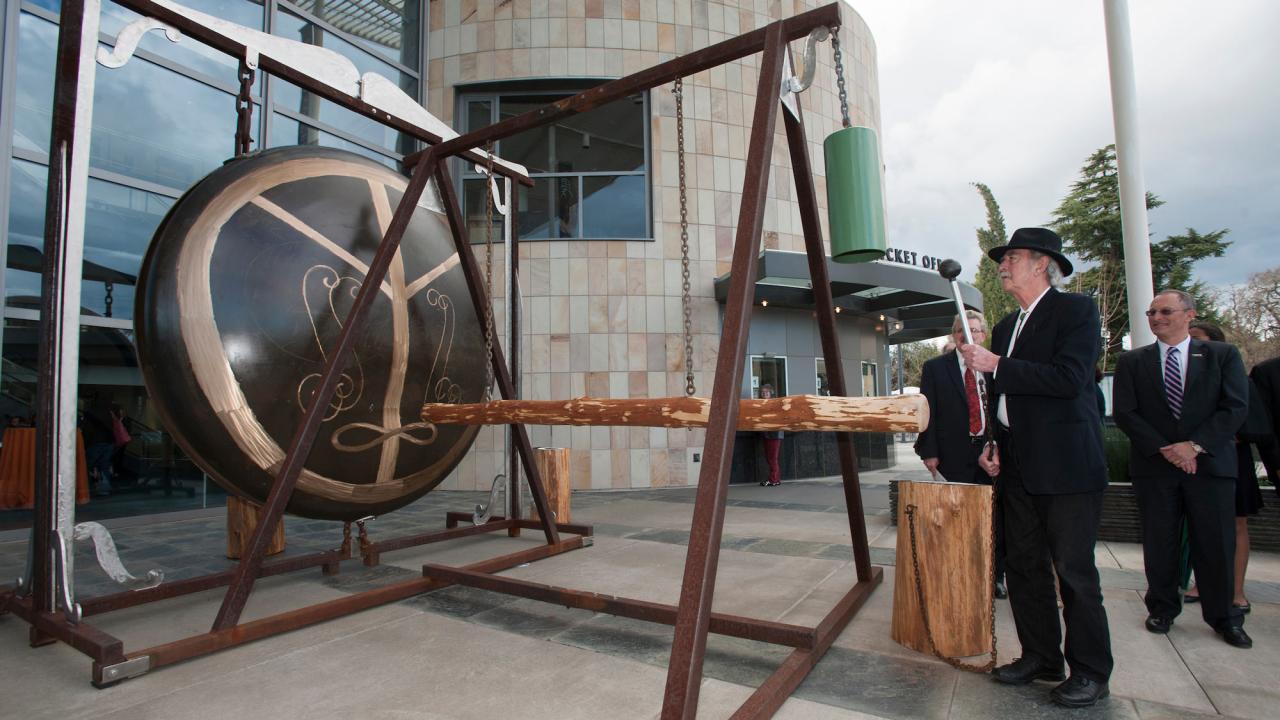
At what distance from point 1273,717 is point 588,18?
10.8m

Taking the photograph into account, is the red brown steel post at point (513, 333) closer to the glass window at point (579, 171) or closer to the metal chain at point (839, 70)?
the metal chain at point (839, 70)

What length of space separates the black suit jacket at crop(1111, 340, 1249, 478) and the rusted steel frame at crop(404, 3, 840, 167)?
2364mm

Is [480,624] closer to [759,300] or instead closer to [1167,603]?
[1167,603]

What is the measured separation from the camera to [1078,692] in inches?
88.0

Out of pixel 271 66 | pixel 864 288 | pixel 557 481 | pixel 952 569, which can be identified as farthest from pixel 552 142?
pixel 952 569

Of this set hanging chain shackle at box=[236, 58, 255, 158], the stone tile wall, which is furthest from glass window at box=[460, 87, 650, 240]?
hanging chain shackle at box=[236, 58, 255, 158]

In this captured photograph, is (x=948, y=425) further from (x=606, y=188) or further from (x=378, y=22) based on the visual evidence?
(x=378, y=22)

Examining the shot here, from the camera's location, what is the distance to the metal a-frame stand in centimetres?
201

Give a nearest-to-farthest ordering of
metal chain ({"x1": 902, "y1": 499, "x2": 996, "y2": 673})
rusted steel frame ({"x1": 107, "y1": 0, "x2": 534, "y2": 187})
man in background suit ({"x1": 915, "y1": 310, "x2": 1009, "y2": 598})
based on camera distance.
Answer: metal chain ({"x1": 902, "y1": 499, "x2": 996, "y2": 673}), rusted steel frame ({"x1": 107, "y1": 0, "x2": 534, "y2": 187}), man in background suit ({"x1": 915, "y1": 310, "x2": 1009, "y2": 598})

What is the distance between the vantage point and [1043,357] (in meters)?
2.44

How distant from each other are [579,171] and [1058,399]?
8.89m

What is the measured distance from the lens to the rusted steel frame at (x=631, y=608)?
2.66 metres

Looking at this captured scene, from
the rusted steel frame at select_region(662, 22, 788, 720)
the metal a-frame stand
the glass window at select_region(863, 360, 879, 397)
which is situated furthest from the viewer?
the glass window at select_region(863, 360, 879, 397)

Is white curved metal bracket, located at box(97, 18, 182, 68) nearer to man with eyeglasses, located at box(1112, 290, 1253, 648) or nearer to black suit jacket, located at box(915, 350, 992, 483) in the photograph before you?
black suit jacket, located at box(915, 350, 992, 483)
